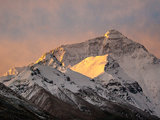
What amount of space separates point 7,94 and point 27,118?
167 feet

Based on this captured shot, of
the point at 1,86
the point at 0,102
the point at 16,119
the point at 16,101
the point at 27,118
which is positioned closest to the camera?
the point at 16,119

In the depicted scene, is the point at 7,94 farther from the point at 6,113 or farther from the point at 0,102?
the point at 6,113

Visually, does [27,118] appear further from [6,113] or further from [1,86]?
[1,86]

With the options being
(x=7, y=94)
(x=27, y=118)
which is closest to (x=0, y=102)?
(x=27, y=118)

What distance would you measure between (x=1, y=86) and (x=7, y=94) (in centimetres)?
1077

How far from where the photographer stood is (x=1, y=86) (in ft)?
607

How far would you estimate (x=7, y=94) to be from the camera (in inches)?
6944

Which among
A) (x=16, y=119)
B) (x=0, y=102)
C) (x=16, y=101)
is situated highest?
(x=16, y=101)

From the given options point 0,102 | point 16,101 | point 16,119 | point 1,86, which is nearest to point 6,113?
point 16,119

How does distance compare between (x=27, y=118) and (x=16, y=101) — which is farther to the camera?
(x=16, y=101)

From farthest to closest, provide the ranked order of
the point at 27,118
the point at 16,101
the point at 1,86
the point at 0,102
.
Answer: the point at 1,86 → the point at 16,101 → the point at 0,102 → the point at 27,118

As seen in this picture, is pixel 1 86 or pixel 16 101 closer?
pixel 16 101

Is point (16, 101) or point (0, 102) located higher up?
point (16, 101)

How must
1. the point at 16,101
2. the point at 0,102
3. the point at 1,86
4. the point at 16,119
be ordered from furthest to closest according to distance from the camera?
1. the point at 1,86
2. the point at 16,101
3. the point at 0,102
4. the point at 16,119
